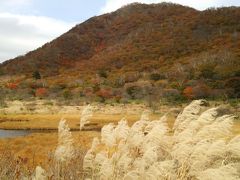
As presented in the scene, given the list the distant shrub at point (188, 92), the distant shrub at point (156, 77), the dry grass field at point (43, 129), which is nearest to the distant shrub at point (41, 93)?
the distant shrub at point (156, 77)

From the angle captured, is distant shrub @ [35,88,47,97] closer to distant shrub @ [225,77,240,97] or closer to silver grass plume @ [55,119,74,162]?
distant shrub @ [225,77,240,97]

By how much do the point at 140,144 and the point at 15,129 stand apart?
83.4ft

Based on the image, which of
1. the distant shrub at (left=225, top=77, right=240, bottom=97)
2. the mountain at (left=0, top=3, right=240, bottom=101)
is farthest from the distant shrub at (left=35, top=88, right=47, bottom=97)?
the distant shrub at (left=225, top=77, right=240, bottom=97)

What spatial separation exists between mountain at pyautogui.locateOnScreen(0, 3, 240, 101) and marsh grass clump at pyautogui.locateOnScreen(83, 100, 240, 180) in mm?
51054

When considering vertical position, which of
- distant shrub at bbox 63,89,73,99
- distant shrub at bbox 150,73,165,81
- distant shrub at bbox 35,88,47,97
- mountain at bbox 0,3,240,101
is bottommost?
distant shrub at bbox 63,89,73,99

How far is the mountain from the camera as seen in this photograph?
70.6 meters

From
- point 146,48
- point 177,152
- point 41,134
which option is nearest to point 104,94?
point 41,134

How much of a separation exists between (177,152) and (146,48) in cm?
8534

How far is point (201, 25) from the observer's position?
9281 centimetres

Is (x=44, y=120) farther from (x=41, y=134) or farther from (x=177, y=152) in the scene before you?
(x=177, y=152)

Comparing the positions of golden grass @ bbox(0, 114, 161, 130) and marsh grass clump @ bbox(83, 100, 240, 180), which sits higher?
marsh grass clump @ bbox(83, 100, 240, 180)

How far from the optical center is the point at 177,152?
6.86m

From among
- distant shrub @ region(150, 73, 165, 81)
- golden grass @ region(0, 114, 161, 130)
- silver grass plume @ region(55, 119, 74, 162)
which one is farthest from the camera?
distant shrub @ region(150, 73, 165, 81)

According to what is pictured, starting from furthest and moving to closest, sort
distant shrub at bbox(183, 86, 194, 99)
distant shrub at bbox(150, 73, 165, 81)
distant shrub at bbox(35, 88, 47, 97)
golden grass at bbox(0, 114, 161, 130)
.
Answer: distant shrub at bbox(150, 73, 165, 81), distant shrub at bbox(35, 88, 47, 97), distant shrub at bbox(183, 86, 194, 99), golden grass at bbox(0, 114, 161, 130)
